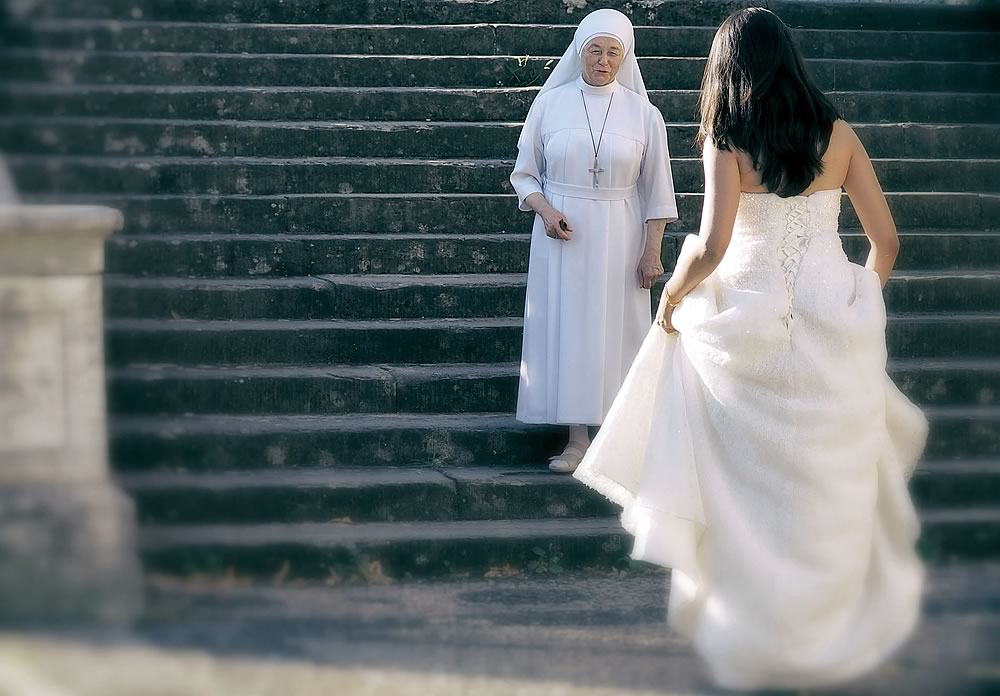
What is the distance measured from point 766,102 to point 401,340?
2.83 metres

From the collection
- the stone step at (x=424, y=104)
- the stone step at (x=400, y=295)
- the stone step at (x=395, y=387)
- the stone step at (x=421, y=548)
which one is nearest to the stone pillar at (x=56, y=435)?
the stone step at (x=421, y=548)

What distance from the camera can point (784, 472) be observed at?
14.0 ft

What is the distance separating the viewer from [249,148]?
7660mm

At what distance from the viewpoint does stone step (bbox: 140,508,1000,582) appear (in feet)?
17.6

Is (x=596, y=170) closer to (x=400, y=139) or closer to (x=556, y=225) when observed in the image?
(x=556, y=225)

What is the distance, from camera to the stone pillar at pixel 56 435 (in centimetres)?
390

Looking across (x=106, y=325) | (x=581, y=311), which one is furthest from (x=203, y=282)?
(x=106, y=325)

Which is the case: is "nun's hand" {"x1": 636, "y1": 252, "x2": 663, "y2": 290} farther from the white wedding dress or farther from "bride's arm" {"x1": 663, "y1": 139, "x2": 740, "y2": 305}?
"bride's arm" {"x1": 663, "y1": 139, "x2": 740, "y2": 305}

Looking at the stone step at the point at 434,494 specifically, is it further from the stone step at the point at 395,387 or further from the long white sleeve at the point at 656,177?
the long white sleeve at the point at 656,177

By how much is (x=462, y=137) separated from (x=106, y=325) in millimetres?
3945

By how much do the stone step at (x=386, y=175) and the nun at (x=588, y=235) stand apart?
5.07 feet

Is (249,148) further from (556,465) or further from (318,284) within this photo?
(556,465)

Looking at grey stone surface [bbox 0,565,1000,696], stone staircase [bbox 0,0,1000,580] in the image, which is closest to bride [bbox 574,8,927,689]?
grey stone surface [bbox 0,565,1000,696]

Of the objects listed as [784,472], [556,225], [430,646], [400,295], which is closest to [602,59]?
[556,225]
